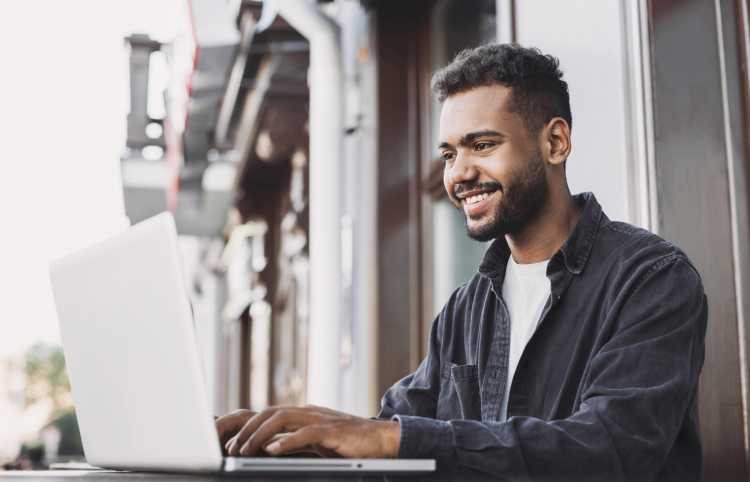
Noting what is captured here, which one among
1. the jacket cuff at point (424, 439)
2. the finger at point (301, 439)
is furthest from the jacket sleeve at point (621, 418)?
the finger at point (301, 439)

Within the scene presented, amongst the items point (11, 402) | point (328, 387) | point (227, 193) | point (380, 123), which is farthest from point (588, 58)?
point (11, 402)

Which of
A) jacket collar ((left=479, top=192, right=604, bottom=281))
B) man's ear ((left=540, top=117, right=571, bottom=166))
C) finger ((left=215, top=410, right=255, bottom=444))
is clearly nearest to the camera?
finger ((left=215, top=410, right=255, bottom=444))

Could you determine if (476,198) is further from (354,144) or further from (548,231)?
(354,144)

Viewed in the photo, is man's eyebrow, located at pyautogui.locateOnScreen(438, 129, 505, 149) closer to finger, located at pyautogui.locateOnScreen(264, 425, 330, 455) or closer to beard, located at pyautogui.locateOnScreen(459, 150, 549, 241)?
beard, located at pyautogui.locateOnScreen(459, 150, 549, 241)

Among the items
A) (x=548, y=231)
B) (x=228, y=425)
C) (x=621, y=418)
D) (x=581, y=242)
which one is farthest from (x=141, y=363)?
(x=548, y=231)

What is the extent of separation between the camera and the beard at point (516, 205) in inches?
73.9

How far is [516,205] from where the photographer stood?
1.88m

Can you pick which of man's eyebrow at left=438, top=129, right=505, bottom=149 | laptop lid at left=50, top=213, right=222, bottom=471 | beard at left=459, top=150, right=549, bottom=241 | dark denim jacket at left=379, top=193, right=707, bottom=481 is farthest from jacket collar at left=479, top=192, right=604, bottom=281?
laptop lid at left=50, top=213, right=222, bottom=471

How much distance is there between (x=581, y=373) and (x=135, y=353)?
766 mm

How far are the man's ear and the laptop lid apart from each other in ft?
3.25

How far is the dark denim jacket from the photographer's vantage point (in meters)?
1.23

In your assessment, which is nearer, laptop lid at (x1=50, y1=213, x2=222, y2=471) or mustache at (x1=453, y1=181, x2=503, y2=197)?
laptop lid at (x1=50, y1=213, x2=222, y2=471)

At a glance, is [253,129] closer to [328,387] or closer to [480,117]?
[328,387]

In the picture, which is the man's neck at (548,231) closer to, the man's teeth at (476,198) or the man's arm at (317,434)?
the man's teeth at (476,198)
